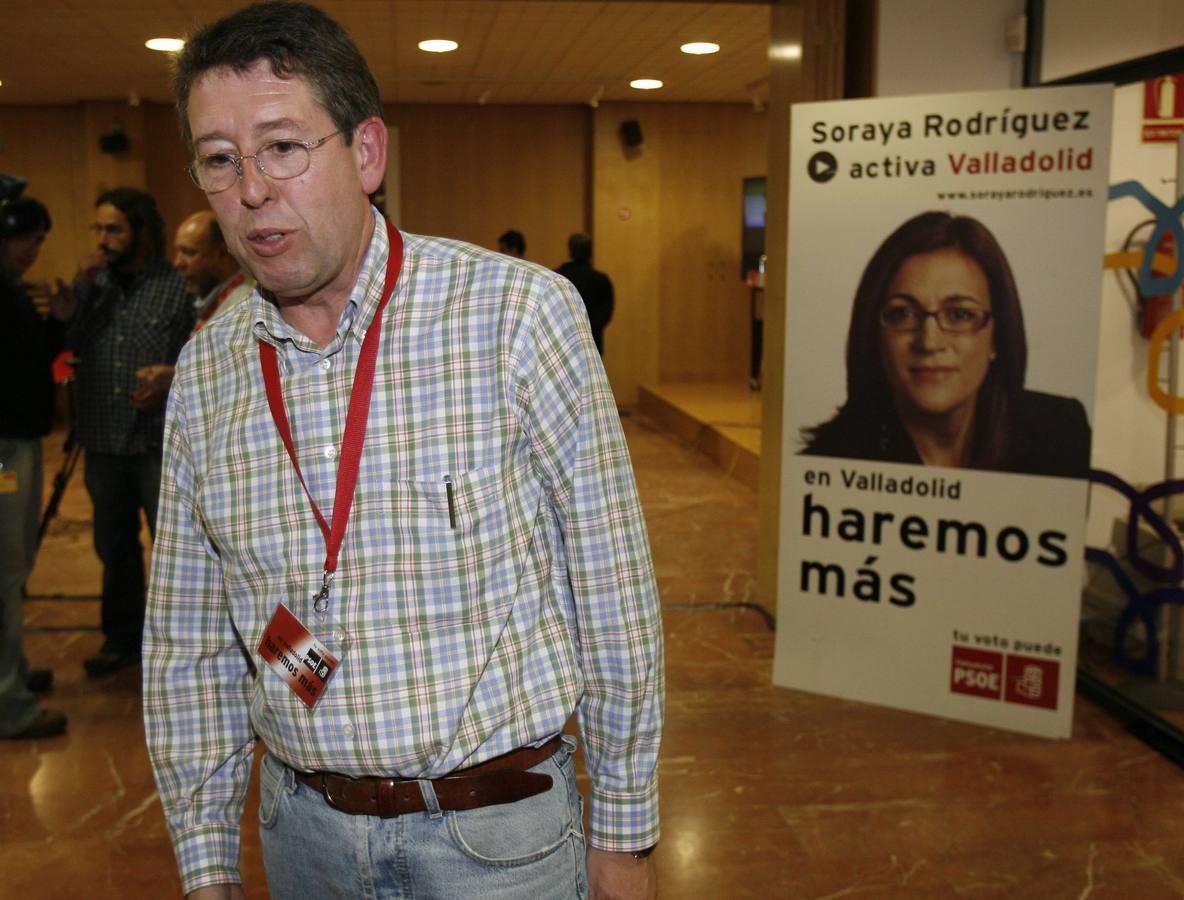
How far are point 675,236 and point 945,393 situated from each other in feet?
24.9

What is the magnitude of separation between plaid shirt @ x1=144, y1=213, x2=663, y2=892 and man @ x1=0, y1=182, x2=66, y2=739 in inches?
97.0

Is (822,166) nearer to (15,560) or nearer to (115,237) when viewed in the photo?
(115,237)

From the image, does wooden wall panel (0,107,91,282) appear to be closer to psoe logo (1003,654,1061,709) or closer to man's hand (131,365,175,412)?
man's hand (131,365,175,412)

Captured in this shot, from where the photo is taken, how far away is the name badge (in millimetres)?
1185

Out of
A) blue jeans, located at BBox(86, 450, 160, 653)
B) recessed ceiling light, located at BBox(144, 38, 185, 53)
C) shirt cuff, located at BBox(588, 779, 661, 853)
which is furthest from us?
recessed ceiling light, located at BBox(144, 38, 185, 53)

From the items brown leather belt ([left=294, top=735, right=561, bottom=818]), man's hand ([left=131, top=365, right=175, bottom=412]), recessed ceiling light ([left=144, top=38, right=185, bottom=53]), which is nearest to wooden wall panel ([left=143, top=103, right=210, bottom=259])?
recessed ceiling light ([left=144, top=38, right=185, bottom=53])

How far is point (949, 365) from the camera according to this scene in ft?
11.2

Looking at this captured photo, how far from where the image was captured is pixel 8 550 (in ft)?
11.4

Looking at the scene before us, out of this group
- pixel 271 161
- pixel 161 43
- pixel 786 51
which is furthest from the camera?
pixel 161 43

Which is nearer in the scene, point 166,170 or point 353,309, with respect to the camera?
point 353,309

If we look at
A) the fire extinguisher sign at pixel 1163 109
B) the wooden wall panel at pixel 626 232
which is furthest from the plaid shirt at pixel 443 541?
the wooden wall panel at pixel 626 232

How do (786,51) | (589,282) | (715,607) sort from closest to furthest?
(786,51) < (715,607) < (589,282)

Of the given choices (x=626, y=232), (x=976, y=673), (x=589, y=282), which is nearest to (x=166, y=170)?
(x=626, y=232)

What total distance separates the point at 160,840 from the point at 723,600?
2646 mm
